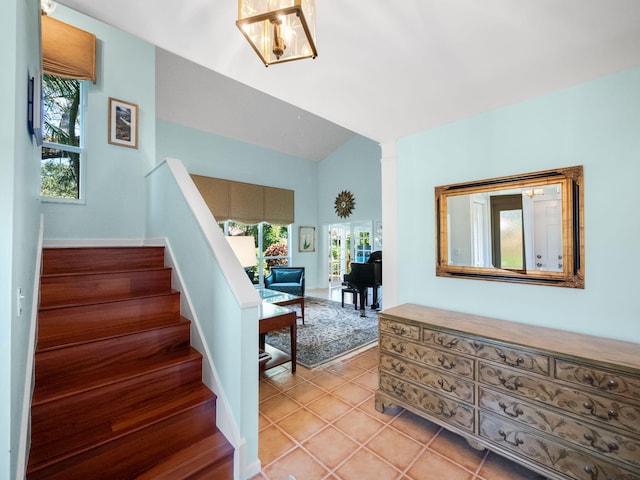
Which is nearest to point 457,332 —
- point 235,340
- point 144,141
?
point 235,340

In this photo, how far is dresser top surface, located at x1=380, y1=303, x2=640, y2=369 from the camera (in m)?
1.47

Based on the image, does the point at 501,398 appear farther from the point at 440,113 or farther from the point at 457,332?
the point at 440,113

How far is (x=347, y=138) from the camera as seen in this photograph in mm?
7562

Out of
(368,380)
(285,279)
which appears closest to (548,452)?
(368,380)

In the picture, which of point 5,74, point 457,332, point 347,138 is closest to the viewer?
point 5,74

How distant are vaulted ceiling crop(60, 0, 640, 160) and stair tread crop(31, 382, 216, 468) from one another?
1970mm

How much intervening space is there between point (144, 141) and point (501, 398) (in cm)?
412

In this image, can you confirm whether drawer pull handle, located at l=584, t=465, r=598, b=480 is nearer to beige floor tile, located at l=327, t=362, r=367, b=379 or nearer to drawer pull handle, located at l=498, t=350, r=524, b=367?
drawer pull handle, located at l=498, t=350, r=524, b=367

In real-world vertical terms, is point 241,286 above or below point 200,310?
above

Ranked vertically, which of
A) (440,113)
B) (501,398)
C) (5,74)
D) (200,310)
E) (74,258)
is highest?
(440,113)

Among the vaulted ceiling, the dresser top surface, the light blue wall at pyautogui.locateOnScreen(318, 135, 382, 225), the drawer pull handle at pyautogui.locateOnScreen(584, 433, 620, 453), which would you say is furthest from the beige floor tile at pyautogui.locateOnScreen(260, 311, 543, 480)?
the light blue wall at pyautogui.locateOnScreen(318, 135, 382, 225)

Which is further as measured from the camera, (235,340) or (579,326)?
(579,326)

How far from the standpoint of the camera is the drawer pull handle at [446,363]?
1.87 m

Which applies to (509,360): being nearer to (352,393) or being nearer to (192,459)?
(352,393)
